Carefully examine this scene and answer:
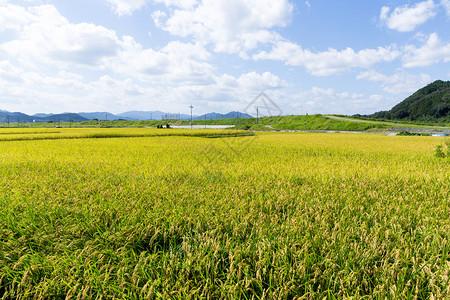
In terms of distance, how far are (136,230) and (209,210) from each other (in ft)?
3.10

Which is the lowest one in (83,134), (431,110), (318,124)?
(83,134)

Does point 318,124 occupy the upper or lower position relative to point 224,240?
upper

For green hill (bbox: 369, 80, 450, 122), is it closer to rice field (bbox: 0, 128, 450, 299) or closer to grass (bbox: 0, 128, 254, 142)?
grass (bbox: 0, 128, 254, 142)

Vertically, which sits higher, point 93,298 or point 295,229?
point 295,229

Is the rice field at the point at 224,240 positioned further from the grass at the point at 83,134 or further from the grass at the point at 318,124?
the grass at the point at 318,124

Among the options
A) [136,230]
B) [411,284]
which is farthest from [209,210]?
[411,284]

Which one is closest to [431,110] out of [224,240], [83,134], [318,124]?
[318,124]

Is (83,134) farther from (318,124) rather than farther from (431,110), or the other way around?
(431,110)

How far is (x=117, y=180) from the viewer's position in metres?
4.83

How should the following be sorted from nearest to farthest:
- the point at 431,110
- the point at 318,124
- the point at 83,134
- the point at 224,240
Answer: the point at 224,240 → the point at 83,134 → the point at 318,124 → the point at 431,110

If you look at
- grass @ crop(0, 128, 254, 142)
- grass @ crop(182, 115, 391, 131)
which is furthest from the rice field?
grass @ crop(182, 115, 391, 131)

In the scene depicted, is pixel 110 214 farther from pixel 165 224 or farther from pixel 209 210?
pixel 209 210

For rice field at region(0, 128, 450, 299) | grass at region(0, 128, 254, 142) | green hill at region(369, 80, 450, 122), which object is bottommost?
rice field at region(0, 128, 450, 299)

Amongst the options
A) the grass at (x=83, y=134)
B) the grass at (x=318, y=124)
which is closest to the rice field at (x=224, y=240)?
the grass at (x=83, y=134)
